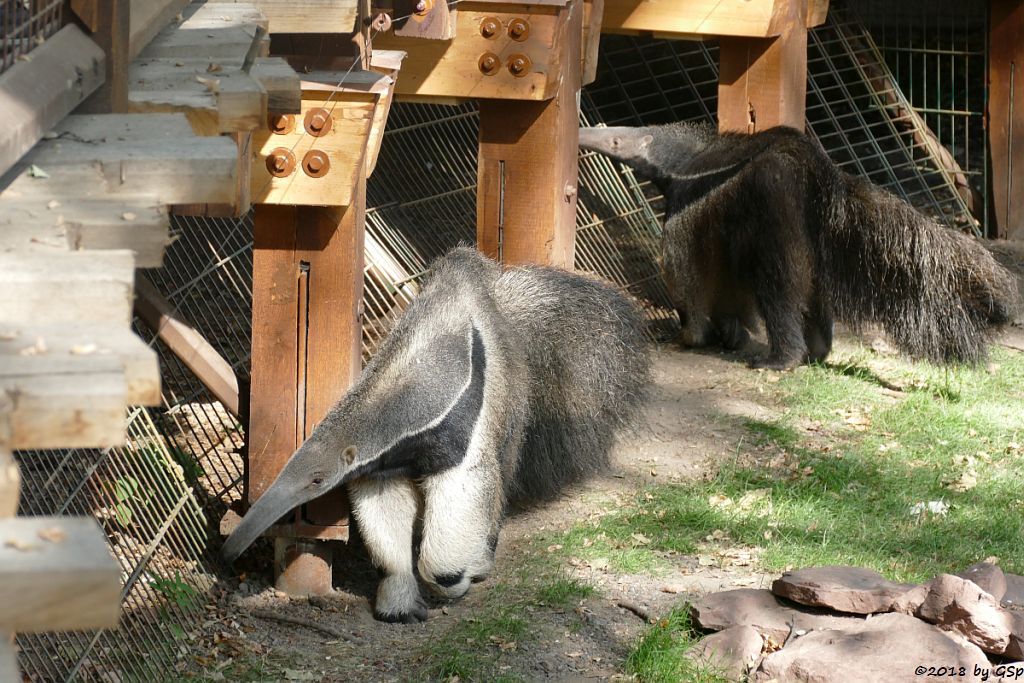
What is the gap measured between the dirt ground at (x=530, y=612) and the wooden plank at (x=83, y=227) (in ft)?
9.09

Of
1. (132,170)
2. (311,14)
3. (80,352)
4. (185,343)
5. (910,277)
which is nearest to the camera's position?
(80,352)

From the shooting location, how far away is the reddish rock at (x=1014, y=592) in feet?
14.8

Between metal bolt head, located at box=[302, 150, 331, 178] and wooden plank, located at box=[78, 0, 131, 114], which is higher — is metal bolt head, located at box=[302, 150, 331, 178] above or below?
below

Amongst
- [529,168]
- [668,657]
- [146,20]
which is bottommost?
[668,657]

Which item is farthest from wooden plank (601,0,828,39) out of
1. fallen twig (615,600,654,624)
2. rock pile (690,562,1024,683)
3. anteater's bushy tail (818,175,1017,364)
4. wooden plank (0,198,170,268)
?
wooden plank (0,198,170,268)

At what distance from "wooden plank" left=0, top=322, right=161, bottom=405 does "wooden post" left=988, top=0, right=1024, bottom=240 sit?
9828 millimetres

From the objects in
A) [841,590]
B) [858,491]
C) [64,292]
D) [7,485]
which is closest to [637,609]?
[841,590]

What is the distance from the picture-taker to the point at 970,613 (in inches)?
167

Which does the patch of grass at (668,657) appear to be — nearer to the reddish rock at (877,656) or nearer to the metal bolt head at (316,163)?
the reddish rock at (877,656)

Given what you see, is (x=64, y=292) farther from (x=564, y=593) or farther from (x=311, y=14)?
(x=564, y=593)

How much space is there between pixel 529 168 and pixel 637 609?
2.26 metres

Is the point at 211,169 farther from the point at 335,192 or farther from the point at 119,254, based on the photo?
the point at 335,192

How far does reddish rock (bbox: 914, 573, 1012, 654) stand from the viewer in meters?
4.24

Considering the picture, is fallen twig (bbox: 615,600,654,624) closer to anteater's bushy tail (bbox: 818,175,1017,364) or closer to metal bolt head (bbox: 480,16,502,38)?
metal bolt head (bbox: 480,16,502,38)
